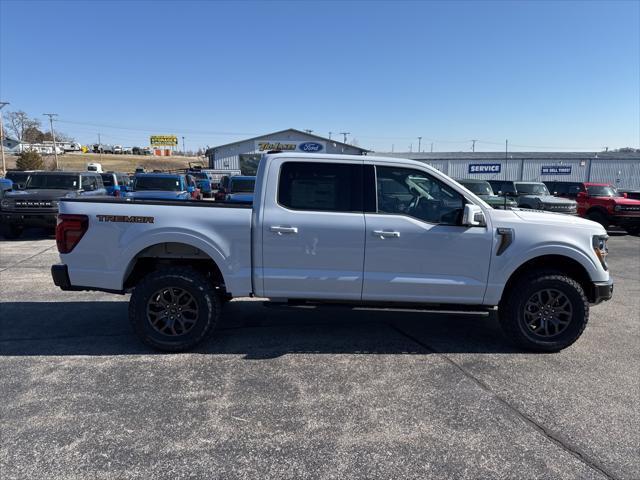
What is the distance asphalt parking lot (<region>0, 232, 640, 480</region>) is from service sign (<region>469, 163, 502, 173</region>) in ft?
119

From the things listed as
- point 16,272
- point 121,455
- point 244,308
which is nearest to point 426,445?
point 121,455

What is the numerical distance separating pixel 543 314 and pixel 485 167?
37670mm

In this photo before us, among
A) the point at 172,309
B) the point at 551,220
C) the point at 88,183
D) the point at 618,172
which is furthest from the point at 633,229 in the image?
the point at 618,172

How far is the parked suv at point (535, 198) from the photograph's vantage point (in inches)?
599

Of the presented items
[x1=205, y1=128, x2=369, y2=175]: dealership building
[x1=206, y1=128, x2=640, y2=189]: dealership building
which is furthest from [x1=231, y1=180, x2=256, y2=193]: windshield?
[x1=205, y1=128, x2=369, y2=175]: dealership building

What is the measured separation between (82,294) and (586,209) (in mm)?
16292

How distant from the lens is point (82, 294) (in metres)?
6.79

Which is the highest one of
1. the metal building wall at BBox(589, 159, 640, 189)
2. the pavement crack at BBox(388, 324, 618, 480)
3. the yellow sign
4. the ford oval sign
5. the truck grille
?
the yellow sign

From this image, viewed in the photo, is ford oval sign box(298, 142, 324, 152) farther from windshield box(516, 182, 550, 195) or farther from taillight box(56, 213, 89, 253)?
taillight box(56, 213, 89, 253)

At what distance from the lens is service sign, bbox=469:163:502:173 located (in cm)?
3931

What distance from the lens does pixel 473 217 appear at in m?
4.36

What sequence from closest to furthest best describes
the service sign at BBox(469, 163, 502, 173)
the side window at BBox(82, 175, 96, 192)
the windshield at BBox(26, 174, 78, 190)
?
the windshield at BBox(26, 174, 78, 190) → the side window at BBox(82, 175, 96, 192) → the service sign at BBox(469, 163, 502, 173)

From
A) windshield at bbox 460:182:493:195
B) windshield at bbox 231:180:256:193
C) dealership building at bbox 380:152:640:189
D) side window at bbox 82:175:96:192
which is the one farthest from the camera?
dealership building at bbox 380:152:640:189

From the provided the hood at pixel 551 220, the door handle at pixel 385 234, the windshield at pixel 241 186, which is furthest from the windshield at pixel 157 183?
the hood at pixel 551 220
